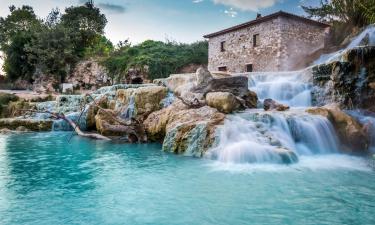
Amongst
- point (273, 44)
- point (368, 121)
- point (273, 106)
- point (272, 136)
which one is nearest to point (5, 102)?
point (273, 44)

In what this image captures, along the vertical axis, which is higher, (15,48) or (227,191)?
(15,48)

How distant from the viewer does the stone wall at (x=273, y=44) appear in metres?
20.6

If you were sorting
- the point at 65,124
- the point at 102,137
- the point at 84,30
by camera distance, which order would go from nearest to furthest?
the point at 102,137
the point at 65,124
the point at 84,30

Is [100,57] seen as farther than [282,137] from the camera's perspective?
Yes

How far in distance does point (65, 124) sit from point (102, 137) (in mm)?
5582

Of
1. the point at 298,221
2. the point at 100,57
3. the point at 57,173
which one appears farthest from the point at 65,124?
the point at 100,57

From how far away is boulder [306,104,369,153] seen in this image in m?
9.05

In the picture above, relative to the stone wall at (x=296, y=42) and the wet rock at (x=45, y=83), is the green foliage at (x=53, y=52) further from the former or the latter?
the stone wall at (x=296, y=42)

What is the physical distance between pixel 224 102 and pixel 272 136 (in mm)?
2517

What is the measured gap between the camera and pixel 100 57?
107 feet

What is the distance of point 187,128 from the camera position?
9.40 meters

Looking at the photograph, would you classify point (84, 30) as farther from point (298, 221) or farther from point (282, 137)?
point (298, 221)

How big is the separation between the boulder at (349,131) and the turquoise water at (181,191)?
81cm

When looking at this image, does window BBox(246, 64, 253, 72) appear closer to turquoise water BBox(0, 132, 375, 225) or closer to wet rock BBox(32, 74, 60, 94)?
turquoise water BBox(0, 132, 375, 225)
